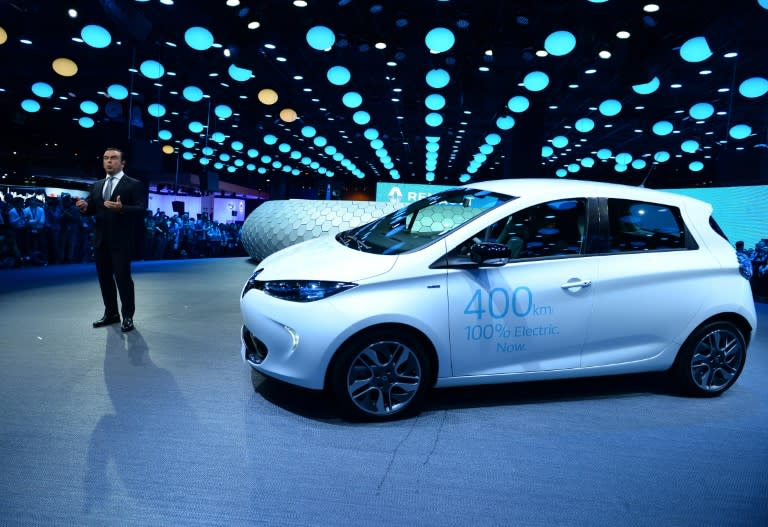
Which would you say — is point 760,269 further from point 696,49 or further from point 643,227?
point 643,227

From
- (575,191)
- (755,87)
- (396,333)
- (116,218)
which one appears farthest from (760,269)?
(116,218)

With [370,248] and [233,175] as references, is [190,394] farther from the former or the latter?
[233,175]

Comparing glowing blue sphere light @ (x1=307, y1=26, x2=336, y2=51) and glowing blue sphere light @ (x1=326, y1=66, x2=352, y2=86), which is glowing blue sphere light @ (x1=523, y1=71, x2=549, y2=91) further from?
glowing blue sphere light @ (x1=307, y1=26, x2=336, y2=51)

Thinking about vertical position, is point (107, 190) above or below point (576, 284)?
above

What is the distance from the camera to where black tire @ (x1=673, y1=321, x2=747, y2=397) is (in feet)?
12.1

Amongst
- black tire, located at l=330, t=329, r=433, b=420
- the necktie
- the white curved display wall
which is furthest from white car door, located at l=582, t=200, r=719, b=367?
the white curved display wall

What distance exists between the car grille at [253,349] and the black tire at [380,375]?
493 millimetres

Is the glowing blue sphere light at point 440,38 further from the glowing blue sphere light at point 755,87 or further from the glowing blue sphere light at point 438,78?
the glowing blue sphere light at point 755,87

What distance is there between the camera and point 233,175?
38219 millimetres

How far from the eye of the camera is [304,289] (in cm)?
304

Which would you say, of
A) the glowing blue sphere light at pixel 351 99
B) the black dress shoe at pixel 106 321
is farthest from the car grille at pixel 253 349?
the glowing blue sphere light at pixel 351 99

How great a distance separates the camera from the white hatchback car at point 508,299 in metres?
3.02

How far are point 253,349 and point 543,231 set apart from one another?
2.00m

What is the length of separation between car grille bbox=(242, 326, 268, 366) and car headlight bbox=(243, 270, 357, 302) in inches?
13.6
